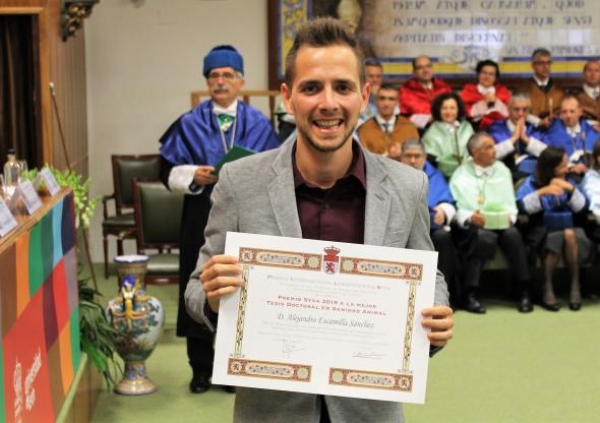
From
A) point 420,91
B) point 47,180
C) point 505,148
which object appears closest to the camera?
point 47,180

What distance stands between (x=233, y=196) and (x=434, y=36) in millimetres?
7140

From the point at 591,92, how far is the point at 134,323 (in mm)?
4751

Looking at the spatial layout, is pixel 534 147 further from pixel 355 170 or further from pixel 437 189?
pixel 355 170

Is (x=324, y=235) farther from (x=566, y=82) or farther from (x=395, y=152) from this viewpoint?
(x=566, y=82)

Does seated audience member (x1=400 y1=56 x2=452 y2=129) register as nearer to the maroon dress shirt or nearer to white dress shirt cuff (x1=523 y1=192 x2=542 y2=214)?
white dress shirt cuff (x1=523 y1=192 x2=542 y2=214)

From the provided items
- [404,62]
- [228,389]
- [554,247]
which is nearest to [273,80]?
[404,62]

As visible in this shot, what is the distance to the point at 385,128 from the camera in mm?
7059

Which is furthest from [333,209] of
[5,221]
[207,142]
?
[207,142]

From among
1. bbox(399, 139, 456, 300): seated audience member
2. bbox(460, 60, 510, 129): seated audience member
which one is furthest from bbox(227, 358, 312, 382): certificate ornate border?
bbox(460, 60, 510, 129): seated audience member

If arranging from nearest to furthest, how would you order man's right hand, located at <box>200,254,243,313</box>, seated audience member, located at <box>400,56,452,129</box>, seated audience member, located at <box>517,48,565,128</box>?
man's right hand, located at <box>200,254,243,313</box> < seated audience member, located at <box>400,56,452,129</box> < seated audience member, located at <box>517,48,565,128</box>

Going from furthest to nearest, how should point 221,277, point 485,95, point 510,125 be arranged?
point 485,95, point 510,125, point 221,277

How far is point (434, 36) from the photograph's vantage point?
8758mm

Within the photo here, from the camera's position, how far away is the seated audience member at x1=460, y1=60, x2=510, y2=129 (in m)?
7.89

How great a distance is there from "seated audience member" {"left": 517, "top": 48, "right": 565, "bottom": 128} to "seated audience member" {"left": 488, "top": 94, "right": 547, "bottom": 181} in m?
0.76
